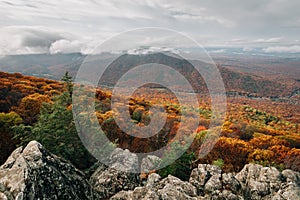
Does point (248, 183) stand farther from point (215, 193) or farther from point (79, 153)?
point (79, 153)

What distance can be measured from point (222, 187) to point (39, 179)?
8.46 metres

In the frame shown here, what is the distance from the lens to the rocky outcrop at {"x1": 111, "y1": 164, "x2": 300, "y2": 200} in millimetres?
9904

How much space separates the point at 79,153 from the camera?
577 inches

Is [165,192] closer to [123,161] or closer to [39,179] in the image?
[123,161]

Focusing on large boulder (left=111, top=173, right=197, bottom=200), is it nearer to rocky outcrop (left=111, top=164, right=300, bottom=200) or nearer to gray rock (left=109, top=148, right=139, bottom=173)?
rocky outcrop (left=111, top=164, right=300, bottom=200)

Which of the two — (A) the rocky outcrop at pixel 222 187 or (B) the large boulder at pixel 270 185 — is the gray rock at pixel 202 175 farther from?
(B) the large boulder at pixel 270 185

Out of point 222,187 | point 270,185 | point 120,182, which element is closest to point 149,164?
point 120,182

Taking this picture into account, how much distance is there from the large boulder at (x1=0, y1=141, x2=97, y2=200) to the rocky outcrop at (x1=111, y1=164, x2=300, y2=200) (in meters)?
2.20

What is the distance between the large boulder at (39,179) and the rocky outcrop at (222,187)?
2.20m

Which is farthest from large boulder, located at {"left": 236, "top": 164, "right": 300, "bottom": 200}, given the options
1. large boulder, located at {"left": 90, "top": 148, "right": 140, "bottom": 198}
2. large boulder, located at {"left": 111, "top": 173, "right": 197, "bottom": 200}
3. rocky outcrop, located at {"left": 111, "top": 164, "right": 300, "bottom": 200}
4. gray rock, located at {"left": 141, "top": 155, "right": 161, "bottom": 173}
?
large boulder, located at {"left": 90, "top": 148, "right": 140, "bottom": 198}

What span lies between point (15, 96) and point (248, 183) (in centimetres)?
2388

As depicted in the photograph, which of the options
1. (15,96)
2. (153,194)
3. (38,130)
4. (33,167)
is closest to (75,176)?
(33,167)

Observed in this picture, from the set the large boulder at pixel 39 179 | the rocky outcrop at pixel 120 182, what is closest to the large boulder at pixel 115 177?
the rocky outcrop at pixel 120 182

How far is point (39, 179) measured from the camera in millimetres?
7652
